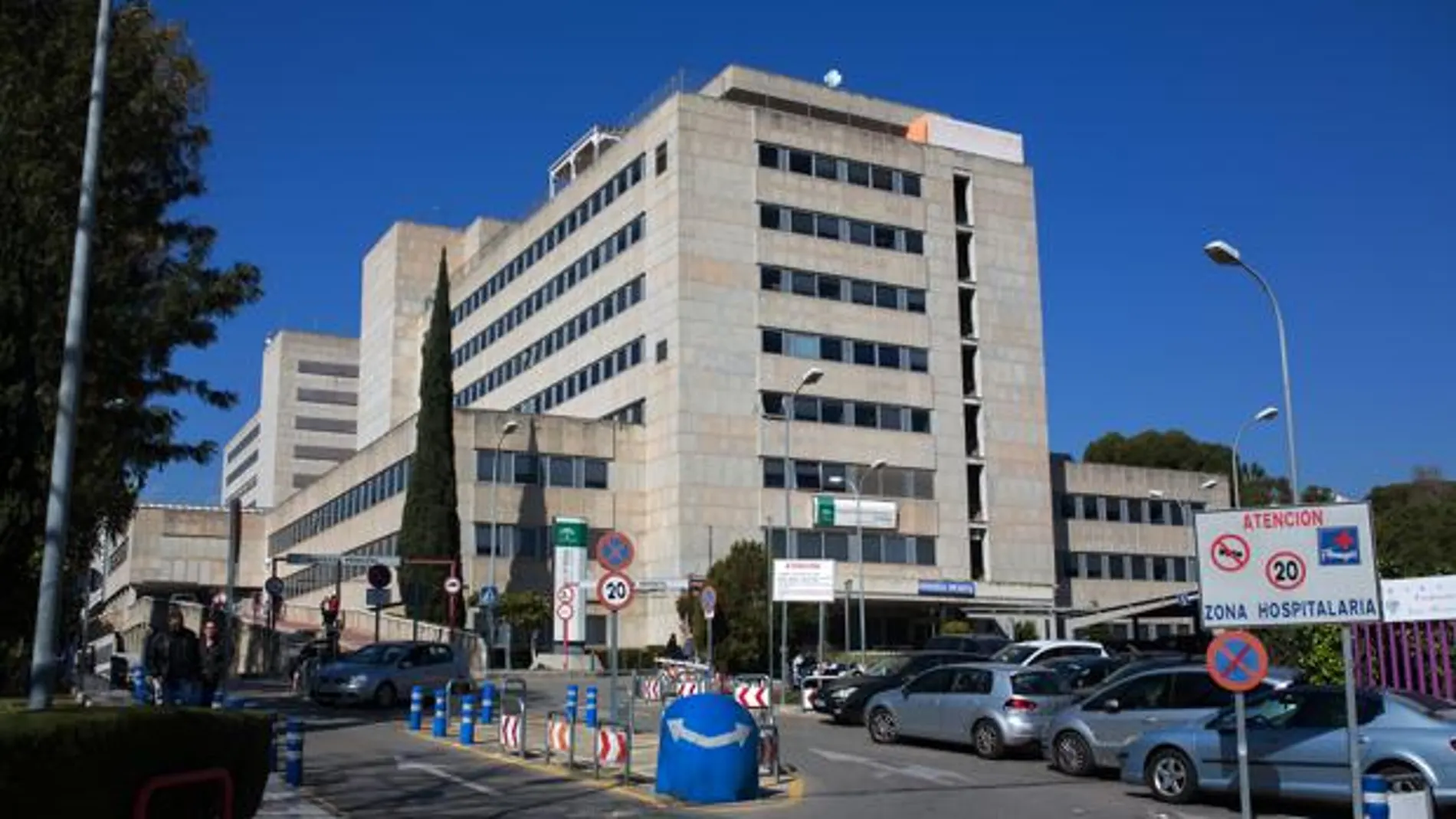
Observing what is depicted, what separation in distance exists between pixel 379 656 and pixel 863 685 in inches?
440

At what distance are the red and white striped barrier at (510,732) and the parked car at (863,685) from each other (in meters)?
8.27

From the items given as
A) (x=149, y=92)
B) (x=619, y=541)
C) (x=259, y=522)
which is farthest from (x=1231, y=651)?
(x=259, y=522)

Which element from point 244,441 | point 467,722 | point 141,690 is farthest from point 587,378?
point 244,441

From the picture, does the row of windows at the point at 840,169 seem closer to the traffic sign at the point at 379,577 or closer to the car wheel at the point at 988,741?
the traffic sign at the point at 379,577

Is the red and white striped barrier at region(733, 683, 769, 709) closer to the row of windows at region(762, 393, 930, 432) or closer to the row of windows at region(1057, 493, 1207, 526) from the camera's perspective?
the row of windows at region(762, 393, 930, 432)

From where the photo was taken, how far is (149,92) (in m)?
25.6

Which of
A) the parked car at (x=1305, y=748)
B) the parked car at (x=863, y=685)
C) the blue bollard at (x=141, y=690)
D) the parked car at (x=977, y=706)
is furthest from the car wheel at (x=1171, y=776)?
the blue bollard at (x=141, y=690)

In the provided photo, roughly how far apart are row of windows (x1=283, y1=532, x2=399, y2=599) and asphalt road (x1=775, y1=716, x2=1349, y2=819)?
42802 mm

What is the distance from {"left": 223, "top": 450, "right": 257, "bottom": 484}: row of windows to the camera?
166000 mm

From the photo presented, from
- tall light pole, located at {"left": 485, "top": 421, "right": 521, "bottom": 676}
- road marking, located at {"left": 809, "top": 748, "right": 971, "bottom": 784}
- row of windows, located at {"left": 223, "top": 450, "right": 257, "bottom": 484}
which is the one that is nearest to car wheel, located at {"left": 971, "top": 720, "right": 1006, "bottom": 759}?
road marking, located at {"left": 809, "top": 748, "right": 971, "bottom": 784}

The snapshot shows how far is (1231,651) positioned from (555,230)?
65447mm

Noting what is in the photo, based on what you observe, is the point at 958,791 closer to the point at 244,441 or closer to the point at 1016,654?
the point at 1016,654

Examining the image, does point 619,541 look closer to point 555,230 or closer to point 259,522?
point 555,230

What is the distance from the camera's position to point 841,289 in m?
67.7
